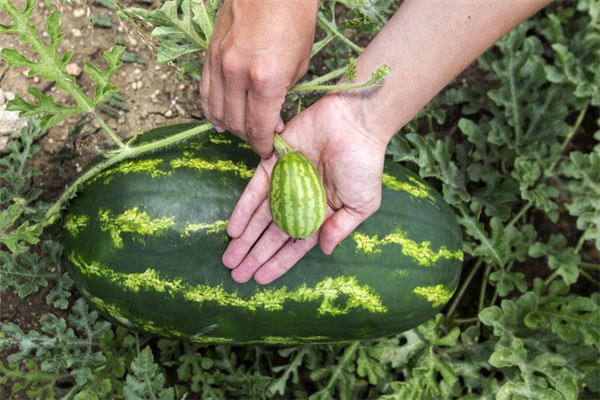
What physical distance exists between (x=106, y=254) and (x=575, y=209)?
248cm

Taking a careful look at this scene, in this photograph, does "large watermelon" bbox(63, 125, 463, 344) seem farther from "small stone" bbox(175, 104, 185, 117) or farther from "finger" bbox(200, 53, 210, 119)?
"small stone" bbox(175, 104, 185, 117)

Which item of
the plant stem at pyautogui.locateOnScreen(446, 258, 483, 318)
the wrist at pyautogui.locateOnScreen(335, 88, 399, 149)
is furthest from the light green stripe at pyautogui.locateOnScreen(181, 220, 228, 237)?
the plant stem at pyautogui.locateOnScreen(446, 258, 483, 318)

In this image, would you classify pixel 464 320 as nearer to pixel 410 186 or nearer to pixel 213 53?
pixel 410 186

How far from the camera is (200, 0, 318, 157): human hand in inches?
86.1

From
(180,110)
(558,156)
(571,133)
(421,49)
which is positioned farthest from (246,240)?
(571,133)

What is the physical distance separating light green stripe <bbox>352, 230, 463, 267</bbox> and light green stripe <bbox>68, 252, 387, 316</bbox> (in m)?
0.15

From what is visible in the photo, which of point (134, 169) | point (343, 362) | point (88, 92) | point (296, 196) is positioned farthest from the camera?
point (88, 92)

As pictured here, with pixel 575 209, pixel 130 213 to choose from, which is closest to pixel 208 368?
pixel 130 213

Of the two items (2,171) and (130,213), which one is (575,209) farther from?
(2,171)

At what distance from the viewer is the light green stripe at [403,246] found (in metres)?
2.78

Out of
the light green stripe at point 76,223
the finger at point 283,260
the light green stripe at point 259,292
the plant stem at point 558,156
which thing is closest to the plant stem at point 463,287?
the plant stem at point 558,156

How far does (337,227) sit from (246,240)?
38 centimetres

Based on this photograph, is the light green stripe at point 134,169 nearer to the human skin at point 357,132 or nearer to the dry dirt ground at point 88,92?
the human skin at point 357,132

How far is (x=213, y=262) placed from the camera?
2.69 metres
